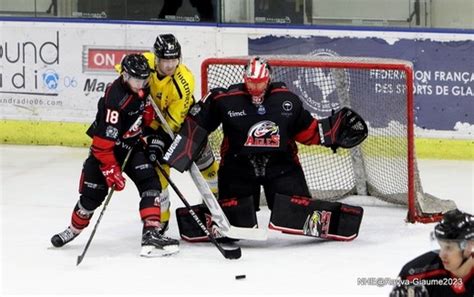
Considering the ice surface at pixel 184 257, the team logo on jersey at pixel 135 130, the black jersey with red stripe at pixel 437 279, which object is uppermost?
the team logo on jersey at pixel 135 130

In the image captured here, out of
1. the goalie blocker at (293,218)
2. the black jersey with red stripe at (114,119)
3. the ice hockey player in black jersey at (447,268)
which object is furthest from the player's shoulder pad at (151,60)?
the ice hockey player in black jersey at (447,268)

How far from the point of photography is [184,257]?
21.2 feet

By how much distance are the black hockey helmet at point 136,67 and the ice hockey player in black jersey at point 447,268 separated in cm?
238

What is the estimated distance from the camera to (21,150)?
9.54 meters

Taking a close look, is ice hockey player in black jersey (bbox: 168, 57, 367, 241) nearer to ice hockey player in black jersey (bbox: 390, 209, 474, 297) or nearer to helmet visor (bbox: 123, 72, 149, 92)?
helmet visor (bbox: 123, 72, 149, 92)

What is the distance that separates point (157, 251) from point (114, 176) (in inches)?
18.4

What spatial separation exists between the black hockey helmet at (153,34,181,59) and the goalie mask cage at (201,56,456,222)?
3.26 feet

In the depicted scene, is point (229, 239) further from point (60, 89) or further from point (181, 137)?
point (60, 89)

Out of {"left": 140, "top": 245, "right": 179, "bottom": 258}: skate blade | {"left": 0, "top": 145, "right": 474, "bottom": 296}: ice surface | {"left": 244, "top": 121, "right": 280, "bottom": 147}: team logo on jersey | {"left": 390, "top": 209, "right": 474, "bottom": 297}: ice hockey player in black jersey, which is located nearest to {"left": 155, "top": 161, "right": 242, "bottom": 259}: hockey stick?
{"left": 0, "top": 145, "right": 474, "bottom": 296}: ice surface

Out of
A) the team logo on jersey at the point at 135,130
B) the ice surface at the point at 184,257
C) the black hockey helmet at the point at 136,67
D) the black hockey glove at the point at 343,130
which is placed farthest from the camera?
the black hockey glove at the point at 343,130

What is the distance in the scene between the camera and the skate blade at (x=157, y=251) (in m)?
6.46

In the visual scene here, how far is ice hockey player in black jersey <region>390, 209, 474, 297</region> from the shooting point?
13.4 ft

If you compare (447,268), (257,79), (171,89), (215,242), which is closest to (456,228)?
(447,268)

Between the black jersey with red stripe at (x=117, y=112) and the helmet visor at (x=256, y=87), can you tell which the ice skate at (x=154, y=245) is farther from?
the helmet visor at (x=256, y=87)
